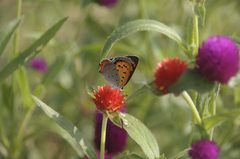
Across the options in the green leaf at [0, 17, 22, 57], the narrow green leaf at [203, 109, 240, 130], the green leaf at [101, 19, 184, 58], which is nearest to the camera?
the narrow green leaf at [203, 109, 240, 130]

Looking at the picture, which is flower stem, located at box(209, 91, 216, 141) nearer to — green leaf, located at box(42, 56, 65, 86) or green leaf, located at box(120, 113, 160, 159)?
green leaf, located at box(120, 113, 160, 159)

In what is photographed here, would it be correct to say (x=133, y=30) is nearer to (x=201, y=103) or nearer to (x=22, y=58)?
(x=201, y=103)

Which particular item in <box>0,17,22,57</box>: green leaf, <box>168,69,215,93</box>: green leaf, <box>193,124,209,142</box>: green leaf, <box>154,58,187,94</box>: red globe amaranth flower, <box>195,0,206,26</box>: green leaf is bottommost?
<box>193,124,209,142</box>: green leaf

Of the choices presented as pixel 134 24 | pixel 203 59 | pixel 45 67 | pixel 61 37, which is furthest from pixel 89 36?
pixel 203 59

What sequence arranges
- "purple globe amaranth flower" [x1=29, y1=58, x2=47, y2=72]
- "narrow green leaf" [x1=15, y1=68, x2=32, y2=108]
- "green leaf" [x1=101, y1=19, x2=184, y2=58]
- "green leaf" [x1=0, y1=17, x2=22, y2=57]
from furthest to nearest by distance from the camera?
"purple globe amaranth flower" [x1=29, y1=58, x2=47, y2=72] < "narrow green leaf" [x1=15, y1=68, x2=32, y2=108] < "green leaf" [x1=0, y1=17, x2=22, y2=57] < "green leaf" [x1=101, y1=19, x2=184, y2=58]

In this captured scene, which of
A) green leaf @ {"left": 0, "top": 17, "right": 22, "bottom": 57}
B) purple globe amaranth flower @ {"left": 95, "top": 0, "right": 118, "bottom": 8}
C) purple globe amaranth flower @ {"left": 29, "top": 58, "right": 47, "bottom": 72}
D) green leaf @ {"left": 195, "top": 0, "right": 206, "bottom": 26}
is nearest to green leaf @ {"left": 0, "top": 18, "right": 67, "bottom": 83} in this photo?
green leaf @ {"left": 0, "top": 17, "right": 22, "bottom": 57}

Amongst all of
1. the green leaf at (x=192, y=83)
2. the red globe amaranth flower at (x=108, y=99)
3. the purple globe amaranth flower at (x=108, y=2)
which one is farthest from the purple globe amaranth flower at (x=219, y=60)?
the purple globe amaranth flower at (x=108, y=2)
